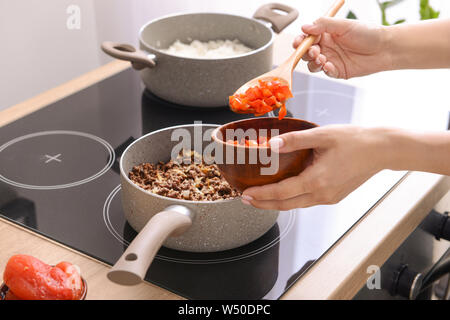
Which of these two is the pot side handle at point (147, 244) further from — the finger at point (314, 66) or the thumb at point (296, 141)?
the finger at point (314, 66)

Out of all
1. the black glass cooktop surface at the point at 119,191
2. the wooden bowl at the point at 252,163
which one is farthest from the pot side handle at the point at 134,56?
the wooden bowl at the point at 252,163

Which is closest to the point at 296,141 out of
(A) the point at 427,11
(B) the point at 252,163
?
(B) the point at 252,163

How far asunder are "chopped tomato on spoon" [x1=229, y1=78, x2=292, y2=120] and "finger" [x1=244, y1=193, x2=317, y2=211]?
14 cm

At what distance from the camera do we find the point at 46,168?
96cm

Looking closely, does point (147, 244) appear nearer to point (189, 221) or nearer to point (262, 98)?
point (189, 221)

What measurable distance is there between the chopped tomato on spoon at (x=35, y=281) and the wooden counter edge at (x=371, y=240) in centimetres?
27

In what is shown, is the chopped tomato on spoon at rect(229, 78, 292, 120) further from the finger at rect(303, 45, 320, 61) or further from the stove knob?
the stove knob

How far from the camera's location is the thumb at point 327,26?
3.29 ft

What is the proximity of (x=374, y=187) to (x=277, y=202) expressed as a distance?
0.27 metres

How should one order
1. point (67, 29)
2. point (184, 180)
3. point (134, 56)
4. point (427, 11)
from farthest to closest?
point (427, 11), point (67, 29), point (134, 56), point (184, 180)

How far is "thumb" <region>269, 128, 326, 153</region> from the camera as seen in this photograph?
→ 68 centimetres

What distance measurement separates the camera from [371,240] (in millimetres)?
793

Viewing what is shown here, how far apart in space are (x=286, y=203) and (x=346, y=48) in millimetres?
455

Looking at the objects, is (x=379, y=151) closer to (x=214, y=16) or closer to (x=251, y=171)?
(x=251, y=171)
